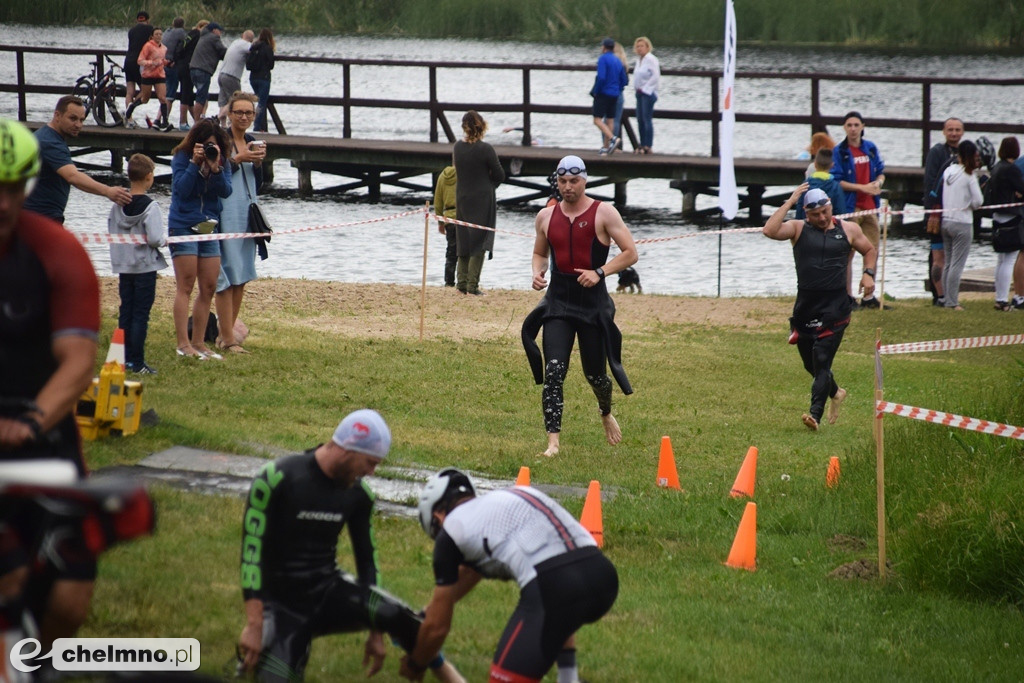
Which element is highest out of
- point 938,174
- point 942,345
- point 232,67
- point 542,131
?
point 232,67

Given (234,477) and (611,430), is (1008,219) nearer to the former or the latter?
(611,430)

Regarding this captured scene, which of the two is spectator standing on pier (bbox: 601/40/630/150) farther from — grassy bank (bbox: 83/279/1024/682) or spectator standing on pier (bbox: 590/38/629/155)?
grassy bank (bbox: 83/279/1024/682)

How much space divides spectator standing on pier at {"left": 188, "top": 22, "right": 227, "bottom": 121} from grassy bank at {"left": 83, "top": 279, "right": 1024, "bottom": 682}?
39.6 ft

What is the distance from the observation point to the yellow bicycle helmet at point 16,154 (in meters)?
3.84

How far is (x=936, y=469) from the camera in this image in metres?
9.09

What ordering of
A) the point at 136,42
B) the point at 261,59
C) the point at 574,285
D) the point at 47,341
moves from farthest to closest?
the point at 136,42 < the point at 261,59 < the point at 574,285 < the point at 47,341

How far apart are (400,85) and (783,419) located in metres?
47.7

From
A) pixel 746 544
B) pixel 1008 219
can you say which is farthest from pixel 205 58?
pixel 746 544

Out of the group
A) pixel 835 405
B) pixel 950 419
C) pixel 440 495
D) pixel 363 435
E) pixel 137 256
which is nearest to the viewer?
pixel 363 435

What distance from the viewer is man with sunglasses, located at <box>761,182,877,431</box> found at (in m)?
11.6

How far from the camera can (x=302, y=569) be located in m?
5.35

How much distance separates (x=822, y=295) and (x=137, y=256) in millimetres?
5811

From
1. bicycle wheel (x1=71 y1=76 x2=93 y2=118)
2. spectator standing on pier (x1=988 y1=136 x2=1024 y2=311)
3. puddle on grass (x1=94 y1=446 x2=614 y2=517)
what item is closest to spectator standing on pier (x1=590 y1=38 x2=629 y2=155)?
spectator standing on pier (x1=988 y1=136 x2=1024 y2=311)

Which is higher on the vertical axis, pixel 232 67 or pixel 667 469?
pixel 232 67
